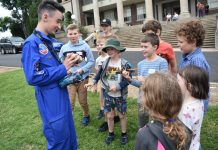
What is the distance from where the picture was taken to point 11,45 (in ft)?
89.9

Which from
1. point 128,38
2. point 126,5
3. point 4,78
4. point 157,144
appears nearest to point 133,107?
point 157,144

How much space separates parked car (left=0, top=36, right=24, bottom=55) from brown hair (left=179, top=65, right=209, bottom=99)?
2600 cm

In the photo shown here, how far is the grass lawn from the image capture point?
4.47 m

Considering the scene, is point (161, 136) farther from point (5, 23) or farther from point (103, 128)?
point (5, 23)

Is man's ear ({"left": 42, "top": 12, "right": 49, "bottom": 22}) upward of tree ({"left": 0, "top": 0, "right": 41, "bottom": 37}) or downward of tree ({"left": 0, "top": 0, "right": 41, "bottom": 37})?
downward

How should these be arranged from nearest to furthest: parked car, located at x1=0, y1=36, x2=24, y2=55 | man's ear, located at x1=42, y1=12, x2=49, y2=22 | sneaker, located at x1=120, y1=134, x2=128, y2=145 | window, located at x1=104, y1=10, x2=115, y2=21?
man's ear, located at x1=42, y1=12, x2=49, y2=22 → sneaker, located at x1=120, y1=134, x2=128, y2=145 → parked car, located at x1=0, y1=36, x2=24, y2=55 → window, located at x1=104, y1=10, x2=115, y2=21

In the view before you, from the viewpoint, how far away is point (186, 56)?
315 cm

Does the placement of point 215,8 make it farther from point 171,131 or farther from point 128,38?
point 171,131

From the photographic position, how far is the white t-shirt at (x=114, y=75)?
4164mm

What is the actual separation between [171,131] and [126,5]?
125 feet

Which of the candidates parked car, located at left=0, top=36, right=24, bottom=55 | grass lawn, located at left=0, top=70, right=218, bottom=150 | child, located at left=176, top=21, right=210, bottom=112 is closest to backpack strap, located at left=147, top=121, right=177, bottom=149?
child, located at left=176, top=21, right=210, bottom=112

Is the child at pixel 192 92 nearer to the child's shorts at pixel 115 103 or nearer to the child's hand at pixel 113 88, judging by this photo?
the child's hand at pixel 113 88

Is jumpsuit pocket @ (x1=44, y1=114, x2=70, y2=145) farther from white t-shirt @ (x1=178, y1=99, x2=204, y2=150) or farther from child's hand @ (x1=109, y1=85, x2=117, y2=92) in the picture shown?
white t-shirt @ (x1=178, y1=99, x2=204, y2=150)

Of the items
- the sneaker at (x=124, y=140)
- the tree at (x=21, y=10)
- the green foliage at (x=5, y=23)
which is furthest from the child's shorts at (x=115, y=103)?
the green foliage at (x=5, y=23)
